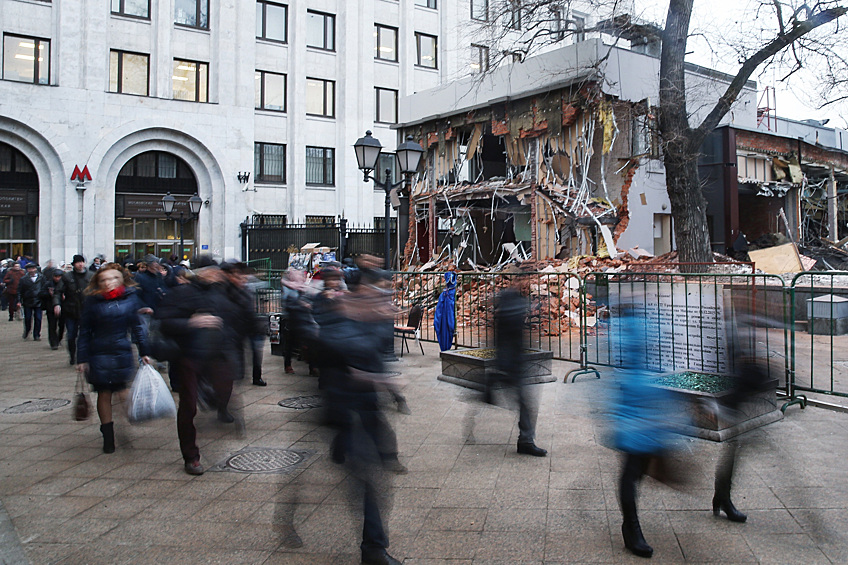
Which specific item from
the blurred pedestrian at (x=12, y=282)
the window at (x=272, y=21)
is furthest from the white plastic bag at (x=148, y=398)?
the window at (x=272, y=21)

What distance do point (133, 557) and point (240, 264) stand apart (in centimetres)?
432

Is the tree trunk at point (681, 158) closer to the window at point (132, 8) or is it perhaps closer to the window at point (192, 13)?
the window at point (192, 13)

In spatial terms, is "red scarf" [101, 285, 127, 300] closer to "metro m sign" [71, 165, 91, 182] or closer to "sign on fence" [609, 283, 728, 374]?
"sign on fence" [609, 283, 728, 374]

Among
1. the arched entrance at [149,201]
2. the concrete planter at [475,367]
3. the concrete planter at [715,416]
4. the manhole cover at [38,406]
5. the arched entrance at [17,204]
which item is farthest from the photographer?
the arched entrance at [149,201]

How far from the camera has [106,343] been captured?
612 cm

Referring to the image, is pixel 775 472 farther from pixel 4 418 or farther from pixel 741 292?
pixel 4 418

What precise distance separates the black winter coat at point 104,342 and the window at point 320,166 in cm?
2906

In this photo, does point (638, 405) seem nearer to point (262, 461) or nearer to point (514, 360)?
point (514, 360)

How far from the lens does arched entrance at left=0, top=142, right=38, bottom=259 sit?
28.0 meters

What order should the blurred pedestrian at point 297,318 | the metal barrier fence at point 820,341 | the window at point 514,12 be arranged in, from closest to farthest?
the blurred pedestrian at point 297,318, the metal barrier fence at point 820,341, the window at point 514,12

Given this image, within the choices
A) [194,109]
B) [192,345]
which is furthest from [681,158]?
[194,109]

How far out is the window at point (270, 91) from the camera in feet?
110

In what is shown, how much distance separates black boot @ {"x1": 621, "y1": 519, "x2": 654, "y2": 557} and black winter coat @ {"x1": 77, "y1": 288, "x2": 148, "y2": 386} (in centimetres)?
475

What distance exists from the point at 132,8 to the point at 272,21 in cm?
695
